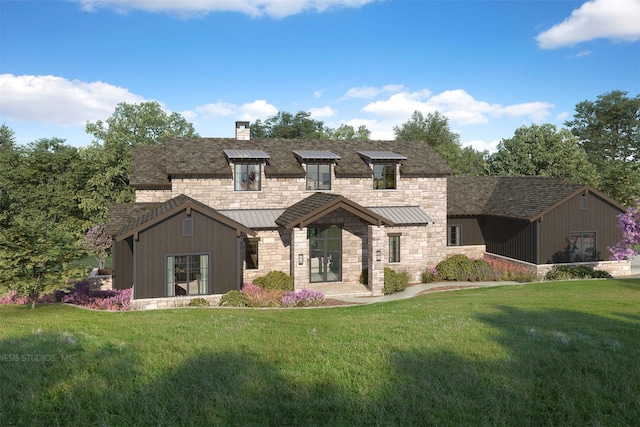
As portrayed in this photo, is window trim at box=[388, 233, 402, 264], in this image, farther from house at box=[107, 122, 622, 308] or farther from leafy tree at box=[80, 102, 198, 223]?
leafy tree at box=[80, 102, 198, 223]

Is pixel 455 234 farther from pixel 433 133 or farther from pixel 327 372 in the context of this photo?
pixel 433 133

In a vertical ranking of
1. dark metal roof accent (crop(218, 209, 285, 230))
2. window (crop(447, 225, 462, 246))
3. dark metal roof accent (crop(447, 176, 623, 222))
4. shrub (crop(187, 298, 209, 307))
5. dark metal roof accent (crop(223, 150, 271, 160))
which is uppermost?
dark metal roof accent (crop(223, 150, 271, 160))

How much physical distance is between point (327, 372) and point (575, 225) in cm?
2601

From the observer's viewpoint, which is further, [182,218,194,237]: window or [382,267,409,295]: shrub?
[382,267,409,295]: shrub

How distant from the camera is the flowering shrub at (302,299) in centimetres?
2084

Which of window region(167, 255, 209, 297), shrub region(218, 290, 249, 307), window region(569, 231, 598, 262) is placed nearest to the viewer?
shrub region(218, 290, 249, 307)

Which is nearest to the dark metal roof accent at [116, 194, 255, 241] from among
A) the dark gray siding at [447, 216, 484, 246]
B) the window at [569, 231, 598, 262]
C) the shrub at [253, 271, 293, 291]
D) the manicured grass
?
the shrub at [253, 271, 293, 291]

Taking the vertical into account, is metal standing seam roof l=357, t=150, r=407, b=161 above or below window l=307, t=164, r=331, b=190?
above

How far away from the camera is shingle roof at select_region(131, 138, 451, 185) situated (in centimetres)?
2645

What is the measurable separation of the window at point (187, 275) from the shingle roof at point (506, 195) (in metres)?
18.0

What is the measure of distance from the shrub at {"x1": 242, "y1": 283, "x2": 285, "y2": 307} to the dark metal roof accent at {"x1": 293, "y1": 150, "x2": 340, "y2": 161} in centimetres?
882

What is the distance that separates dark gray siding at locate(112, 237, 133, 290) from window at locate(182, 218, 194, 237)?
4114mm

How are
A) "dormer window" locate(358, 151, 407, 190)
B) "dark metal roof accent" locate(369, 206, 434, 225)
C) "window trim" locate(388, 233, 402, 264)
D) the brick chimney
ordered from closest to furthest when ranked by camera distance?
"dark metal roof accent" locate(369, 206, 434, 225) → "window trim" locate(388, 233, 402, 264) → "dormer window" locate(358, 151, 407, 190) → the brick chimney

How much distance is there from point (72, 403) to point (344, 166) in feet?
75.4
